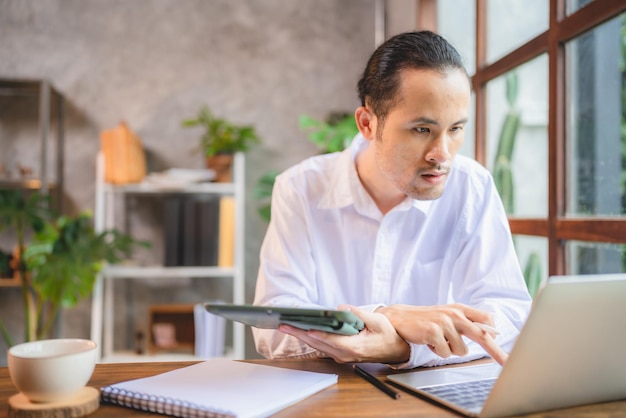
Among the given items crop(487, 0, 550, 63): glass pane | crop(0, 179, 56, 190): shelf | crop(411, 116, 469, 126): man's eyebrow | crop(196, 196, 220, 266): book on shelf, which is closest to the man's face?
crop(411, 116, 469, 126): man's eyebrow

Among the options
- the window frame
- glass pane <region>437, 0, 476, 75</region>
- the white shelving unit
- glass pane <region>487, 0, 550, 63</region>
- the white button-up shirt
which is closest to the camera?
the white button-up shirt

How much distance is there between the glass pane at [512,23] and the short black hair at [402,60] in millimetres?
767

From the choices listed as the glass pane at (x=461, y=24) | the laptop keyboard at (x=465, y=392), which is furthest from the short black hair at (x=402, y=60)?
the glass pane at (x=461, y=24)

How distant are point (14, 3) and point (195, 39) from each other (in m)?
1.02

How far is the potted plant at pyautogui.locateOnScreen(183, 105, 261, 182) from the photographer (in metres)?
3.14

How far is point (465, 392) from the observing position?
803mm

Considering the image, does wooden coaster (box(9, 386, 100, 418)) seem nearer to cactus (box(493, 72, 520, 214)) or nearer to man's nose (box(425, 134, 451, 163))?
man's nose (box(425, 134, 451, 163))


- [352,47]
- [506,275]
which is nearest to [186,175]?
→ [352,47]

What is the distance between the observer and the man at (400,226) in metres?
1.13

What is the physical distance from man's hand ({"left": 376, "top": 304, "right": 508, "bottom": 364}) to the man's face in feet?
1.15

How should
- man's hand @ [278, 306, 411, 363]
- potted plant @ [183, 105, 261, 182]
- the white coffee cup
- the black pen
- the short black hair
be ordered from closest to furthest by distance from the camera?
the white coffee cup, the black pen, man's hand @ [278, 306, 411, 363], the short black hair, potted plant @ [183, 105, 261, 182]

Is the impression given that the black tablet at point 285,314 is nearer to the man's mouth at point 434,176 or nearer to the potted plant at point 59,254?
the man's mouth at point 434,176

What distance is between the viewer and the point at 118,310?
11.0ft

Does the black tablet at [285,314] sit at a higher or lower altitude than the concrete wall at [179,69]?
lower
